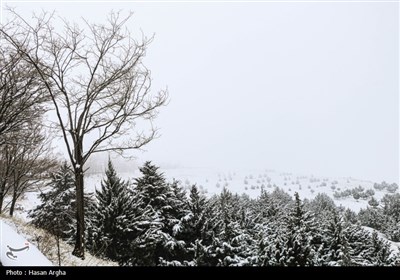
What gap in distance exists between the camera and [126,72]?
8781mm

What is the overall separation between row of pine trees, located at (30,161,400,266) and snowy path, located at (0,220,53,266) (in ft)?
27.5

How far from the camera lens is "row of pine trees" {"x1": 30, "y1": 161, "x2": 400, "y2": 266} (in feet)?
43.0

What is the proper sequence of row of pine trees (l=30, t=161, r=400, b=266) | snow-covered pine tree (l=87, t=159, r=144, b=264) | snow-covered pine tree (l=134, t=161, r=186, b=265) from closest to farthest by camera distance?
row of pine trees (l=30, t=161, r=400, b=266) < snow-covered pine tree (l=87, t=159, r=144, b=264) < snow-covered pine tree (l=134, t=161, r=186, b=265)

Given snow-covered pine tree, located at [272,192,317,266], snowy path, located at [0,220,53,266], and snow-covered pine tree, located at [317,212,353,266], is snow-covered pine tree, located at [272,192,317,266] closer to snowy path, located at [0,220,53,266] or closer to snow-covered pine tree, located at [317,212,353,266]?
snow-covered pine tree, located at [317,212,353,266]

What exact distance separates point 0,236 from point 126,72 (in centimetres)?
566

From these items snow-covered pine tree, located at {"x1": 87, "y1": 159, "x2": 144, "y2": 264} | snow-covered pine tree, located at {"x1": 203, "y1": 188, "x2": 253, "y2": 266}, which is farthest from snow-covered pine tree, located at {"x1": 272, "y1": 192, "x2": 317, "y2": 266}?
snow-covered pine tree, located at {"x1": 87, "y1": 159, "x2": 144, "y2": 264}

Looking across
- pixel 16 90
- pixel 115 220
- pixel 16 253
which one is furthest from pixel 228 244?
pixel 16 253

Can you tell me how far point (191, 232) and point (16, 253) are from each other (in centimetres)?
1314

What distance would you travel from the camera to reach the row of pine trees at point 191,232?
1309cm

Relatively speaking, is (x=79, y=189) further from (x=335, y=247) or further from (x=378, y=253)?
(x=378, y=253)

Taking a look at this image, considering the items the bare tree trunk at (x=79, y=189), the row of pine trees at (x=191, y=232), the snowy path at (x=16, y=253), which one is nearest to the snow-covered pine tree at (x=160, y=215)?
the row of pine trees at (x=191, y=232)

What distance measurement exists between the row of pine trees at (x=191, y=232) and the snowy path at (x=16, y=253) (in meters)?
8.38
